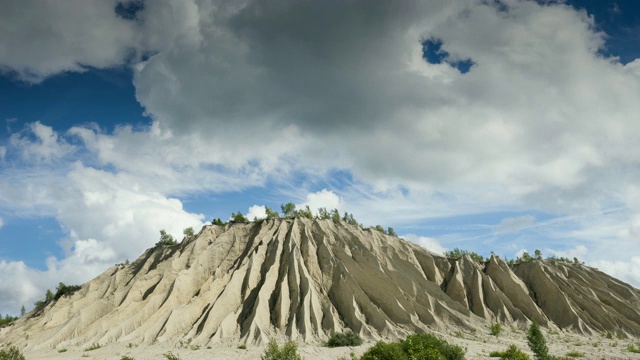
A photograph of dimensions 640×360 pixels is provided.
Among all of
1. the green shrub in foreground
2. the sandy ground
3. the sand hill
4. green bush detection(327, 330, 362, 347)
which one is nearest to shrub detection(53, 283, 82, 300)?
the sand hill

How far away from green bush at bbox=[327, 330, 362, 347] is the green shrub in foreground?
7027 millimetres

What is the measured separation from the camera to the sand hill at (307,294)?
40.5 metres

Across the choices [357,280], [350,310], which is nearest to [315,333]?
[350,310]

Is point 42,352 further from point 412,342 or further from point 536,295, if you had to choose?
point 536,295

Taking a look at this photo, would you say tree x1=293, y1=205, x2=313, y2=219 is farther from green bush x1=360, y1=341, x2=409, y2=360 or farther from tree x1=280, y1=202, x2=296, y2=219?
green bush x1=360, y1=341, x2=409, y2=360

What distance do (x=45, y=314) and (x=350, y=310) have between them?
3385cm

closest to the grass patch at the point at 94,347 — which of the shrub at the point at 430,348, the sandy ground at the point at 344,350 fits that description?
the sandy ground at the point at 344,350

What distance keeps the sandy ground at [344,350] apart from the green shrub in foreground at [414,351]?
2.21 metres

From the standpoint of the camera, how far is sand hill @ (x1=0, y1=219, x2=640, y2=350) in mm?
40469

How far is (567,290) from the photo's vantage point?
51688 millimetres

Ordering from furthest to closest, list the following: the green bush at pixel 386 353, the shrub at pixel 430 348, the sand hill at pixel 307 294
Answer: the sand hill at pixel 307 294
the shrub at pixel 430 348
the green bush at pixel 386 353

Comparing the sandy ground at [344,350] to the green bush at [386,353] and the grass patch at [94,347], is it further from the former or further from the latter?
the green bush at [386,353]

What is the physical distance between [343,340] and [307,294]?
26.2 ft

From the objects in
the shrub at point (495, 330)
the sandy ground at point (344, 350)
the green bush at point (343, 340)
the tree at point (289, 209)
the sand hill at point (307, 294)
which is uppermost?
the tree at point (289, 209)
